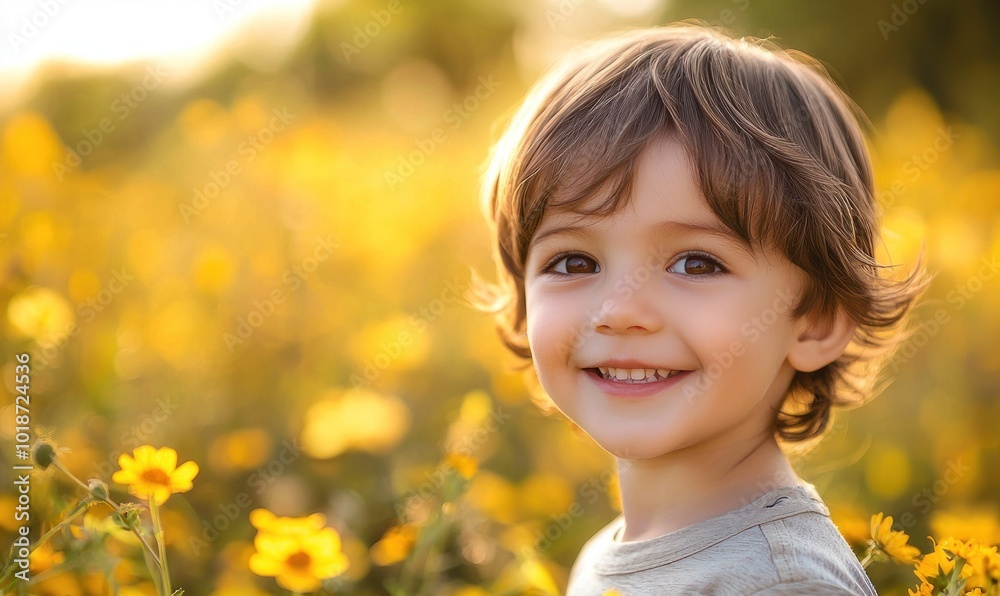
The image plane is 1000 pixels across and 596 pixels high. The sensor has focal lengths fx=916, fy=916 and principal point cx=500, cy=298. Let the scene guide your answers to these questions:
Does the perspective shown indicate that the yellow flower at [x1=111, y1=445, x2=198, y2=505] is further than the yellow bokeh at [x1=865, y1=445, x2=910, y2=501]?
No

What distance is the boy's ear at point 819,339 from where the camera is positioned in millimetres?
1227

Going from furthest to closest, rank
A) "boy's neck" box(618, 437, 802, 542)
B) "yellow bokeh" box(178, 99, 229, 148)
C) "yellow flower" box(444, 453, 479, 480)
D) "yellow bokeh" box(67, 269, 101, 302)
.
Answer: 1. "yellow bokeh" box(178, 99, 229, 148)
2. "yellow bokeh" box(67, 269, 101, 302)
3. "yellow flower" box(444, 453, 479, 480)
4. "boy's neck" box(618, 437, 802, 542)

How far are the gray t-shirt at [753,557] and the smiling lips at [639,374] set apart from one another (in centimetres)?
19

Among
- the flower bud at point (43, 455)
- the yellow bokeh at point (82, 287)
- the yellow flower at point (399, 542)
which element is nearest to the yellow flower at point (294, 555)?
the flower bud at point (43, 455)

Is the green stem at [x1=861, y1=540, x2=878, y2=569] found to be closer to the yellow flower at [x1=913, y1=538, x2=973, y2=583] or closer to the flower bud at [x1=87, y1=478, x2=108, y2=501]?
the yellow flower at [x1=913, y1=538, x2=973, y2=583]

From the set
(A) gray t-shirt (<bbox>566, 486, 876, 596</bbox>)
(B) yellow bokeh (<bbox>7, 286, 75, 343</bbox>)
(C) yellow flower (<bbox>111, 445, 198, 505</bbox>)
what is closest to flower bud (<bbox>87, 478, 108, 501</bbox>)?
(C) yellow flower (<bbox>111, 445, 198, 505</bbox>)

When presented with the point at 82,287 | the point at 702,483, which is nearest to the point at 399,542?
the point at 702,483

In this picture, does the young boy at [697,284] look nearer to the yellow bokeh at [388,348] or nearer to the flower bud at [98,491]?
the flower bud at [98,491]

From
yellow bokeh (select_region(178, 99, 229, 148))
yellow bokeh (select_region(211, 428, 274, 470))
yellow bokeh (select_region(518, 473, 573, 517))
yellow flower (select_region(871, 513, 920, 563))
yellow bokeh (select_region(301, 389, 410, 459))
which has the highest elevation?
yellow bokeh (select_region(178, 99, 229, 148))

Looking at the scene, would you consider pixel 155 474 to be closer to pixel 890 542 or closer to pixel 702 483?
pixel 702 483

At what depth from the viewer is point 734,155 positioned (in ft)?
3.74

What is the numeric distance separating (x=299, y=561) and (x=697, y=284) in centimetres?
58

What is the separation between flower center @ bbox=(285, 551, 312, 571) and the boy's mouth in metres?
0.44

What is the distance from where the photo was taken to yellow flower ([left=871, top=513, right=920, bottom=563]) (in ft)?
3.68
